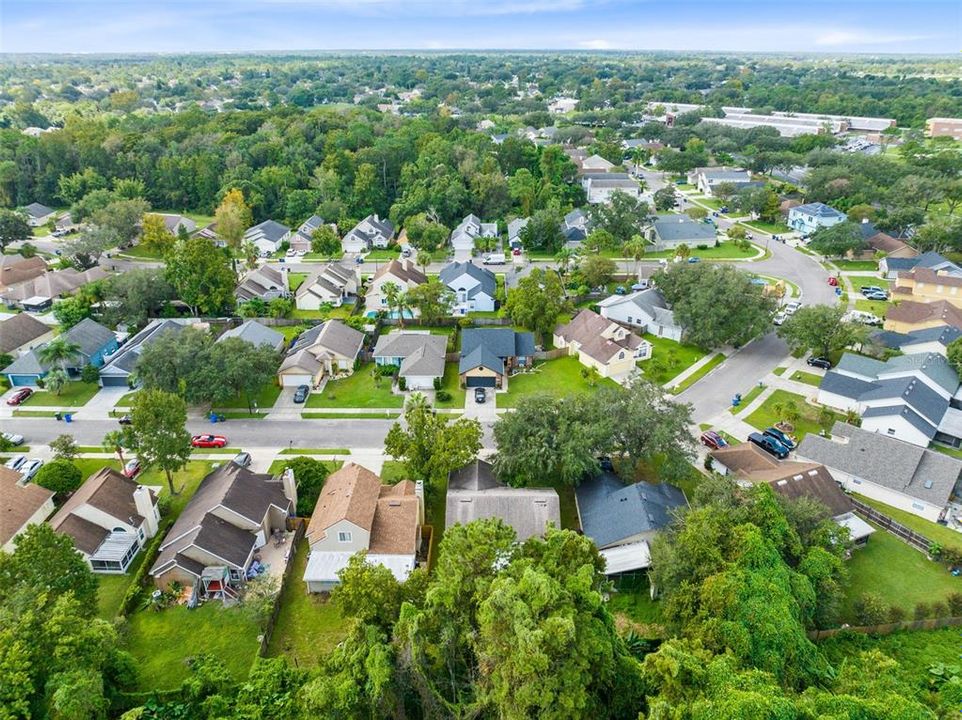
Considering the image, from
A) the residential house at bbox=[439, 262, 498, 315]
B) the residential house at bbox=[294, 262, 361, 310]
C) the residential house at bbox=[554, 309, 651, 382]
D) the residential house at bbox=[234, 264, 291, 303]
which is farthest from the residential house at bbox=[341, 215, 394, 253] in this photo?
the residential house at bbox=[554, 309, 651, 382]

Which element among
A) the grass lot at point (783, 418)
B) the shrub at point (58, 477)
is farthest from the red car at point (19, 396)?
the grass lot at point (783, 418)

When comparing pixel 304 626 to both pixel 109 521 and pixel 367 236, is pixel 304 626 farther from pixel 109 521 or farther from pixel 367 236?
pixel 367 236

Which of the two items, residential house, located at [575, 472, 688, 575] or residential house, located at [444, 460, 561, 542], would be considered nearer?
residential house, located at [575, 472, 688, 575]

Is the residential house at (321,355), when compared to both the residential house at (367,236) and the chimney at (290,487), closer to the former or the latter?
the chimney at (290,487)

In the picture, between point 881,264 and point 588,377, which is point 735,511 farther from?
point 881,264

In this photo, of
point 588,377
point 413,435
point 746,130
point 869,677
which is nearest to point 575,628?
point 869,677

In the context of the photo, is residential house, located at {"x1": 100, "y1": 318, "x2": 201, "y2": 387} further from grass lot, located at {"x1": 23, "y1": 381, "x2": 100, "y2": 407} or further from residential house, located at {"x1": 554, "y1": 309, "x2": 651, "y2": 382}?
residential house, located at {"x1": 554, "y1": 309, "x2": 651, "y2": 382}

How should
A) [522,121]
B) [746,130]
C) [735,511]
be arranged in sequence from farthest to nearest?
[522,121] → [746,130] → [735,511]
